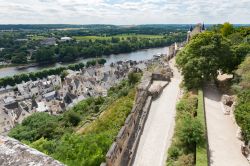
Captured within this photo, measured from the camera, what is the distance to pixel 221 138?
40.1 feet

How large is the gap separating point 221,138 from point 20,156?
434 inches

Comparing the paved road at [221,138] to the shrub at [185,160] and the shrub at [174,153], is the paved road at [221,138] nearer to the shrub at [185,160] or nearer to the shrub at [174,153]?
the shrub at [185,160]

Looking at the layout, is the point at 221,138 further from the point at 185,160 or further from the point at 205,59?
the point at 205,59

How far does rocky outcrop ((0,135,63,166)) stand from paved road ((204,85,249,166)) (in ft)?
28.5

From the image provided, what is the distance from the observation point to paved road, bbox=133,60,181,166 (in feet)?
36.7

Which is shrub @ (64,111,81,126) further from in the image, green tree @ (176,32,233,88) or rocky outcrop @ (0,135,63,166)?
rocky outcrop @ (0,135,63,166)

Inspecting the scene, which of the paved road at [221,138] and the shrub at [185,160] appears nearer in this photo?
the shrub at [185,160]

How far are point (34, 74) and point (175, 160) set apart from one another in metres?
59.2

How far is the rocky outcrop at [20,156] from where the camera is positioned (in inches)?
105

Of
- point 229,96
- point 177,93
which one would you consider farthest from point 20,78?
point 229,96

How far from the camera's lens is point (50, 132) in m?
24.6

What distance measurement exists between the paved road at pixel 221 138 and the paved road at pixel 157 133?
6.29ft

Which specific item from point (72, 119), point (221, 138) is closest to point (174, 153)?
point (221, 138)

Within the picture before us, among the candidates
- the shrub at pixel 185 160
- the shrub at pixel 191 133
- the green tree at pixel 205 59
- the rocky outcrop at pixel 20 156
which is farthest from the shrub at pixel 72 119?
the rocky outcrop at pixel 20 156
